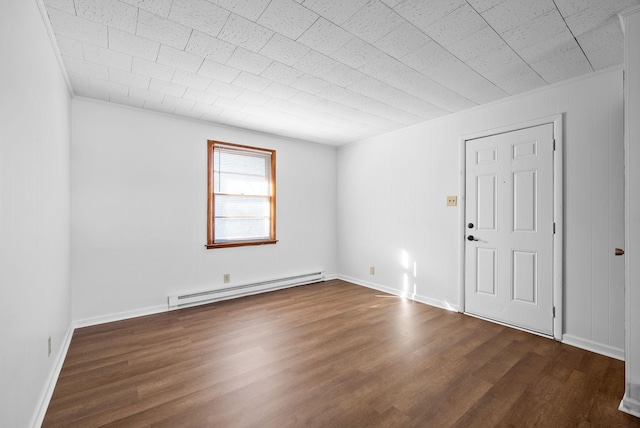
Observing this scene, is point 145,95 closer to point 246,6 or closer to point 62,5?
point 62,5

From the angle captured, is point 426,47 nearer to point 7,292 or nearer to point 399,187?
point 399,187

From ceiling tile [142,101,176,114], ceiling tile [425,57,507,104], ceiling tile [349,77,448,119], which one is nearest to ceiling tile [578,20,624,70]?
ceiling tile [425,57,507,104]

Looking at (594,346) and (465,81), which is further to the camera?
(465,81)

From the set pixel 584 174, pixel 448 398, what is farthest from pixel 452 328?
pixel 584 174

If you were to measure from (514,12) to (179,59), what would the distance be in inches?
100

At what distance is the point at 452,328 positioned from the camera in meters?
3.17

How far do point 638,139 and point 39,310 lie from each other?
13.4 feet

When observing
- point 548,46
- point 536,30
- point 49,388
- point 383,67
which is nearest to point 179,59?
point 383,67

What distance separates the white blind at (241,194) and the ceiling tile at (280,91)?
1.51m

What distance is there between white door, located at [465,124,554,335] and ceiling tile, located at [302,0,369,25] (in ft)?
8.06

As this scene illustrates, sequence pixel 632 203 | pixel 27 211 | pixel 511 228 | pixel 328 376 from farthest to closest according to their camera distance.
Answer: pixel 511 228
pixel 328 376
pixel 632 203
pixel 27 211

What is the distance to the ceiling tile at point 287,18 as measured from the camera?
71.2 inches

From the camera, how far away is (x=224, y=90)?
3.04 meters

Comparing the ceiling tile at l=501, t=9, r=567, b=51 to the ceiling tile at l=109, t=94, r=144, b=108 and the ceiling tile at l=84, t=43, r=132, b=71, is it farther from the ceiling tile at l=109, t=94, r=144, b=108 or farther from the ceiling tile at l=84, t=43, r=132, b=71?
the ceiling tile at l=109, t=94, r=144, b=108
